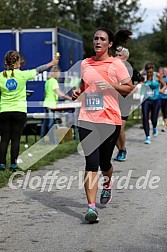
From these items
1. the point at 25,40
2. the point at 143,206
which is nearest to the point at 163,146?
the point at 25,40

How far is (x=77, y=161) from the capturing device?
41.8ft

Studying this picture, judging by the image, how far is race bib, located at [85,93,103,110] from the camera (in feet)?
24.0

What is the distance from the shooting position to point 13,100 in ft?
34.8

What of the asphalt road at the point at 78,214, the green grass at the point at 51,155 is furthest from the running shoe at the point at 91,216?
the green grass at the point at 51,155

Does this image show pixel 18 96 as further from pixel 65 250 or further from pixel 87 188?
pixel 65 250

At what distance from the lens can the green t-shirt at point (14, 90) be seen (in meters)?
10.4

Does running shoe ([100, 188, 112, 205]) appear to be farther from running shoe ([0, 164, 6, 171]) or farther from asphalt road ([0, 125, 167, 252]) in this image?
running shoe ([0, 164, 6, 171])

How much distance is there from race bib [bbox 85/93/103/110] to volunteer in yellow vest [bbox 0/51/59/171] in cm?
287

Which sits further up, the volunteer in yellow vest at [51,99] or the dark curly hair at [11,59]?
the dark curly hair at [11,59]

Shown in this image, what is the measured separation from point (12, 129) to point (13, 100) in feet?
1.65

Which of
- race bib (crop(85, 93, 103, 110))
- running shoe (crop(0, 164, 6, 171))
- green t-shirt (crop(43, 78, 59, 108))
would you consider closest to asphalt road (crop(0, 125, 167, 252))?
running shoe (crop(0, 164, 6, 171))

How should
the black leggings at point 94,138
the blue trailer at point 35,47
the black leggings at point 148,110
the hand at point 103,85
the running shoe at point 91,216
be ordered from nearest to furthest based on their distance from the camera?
the running shoe at point 91,216
the hand at point 103,85
the black leggings at point 94,138
the black leggings at point 148,110
the blue trailer at point 35,47

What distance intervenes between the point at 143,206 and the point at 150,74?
28.8 feet

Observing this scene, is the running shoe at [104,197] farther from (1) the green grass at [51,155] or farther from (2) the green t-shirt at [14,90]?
(2) the green t-shirt at [14,90]
